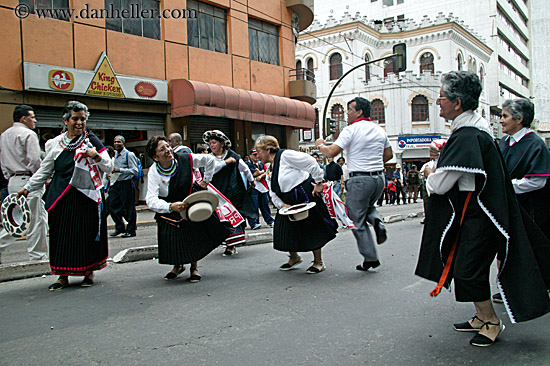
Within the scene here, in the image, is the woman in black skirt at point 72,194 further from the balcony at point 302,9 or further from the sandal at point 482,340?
the balcony at point 302,9

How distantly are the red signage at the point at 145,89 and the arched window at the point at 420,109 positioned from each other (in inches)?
1036

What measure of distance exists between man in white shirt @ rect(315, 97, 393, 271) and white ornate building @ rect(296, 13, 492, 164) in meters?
30.5

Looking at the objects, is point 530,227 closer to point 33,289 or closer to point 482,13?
point 33,289

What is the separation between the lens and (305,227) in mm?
5855

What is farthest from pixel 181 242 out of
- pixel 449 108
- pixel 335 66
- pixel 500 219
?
pixel 335 66

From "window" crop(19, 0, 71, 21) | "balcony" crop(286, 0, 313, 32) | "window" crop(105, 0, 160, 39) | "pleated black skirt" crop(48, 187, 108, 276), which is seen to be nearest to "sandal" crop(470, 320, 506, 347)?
"pleated black skirt" crop(48, 187, 108, 276)

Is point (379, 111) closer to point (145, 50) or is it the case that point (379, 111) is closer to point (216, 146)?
point (145, 50)

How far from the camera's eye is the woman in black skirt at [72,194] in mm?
5184

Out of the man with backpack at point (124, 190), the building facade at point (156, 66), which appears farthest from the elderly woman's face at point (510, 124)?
the building facade at point (156, 66)

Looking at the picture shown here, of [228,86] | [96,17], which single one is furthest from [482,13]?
[96,17]

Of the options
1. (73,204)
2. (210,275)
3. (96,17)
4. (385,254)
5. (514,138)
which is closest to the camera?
(514,138)

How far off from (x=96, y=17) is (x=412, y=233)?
10.9 metres

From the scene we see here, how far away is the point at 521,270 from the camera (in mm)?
3176

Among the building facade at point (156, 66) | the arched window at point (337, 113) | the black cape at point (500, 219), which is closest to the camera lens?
the black cape at point (500, 219)
